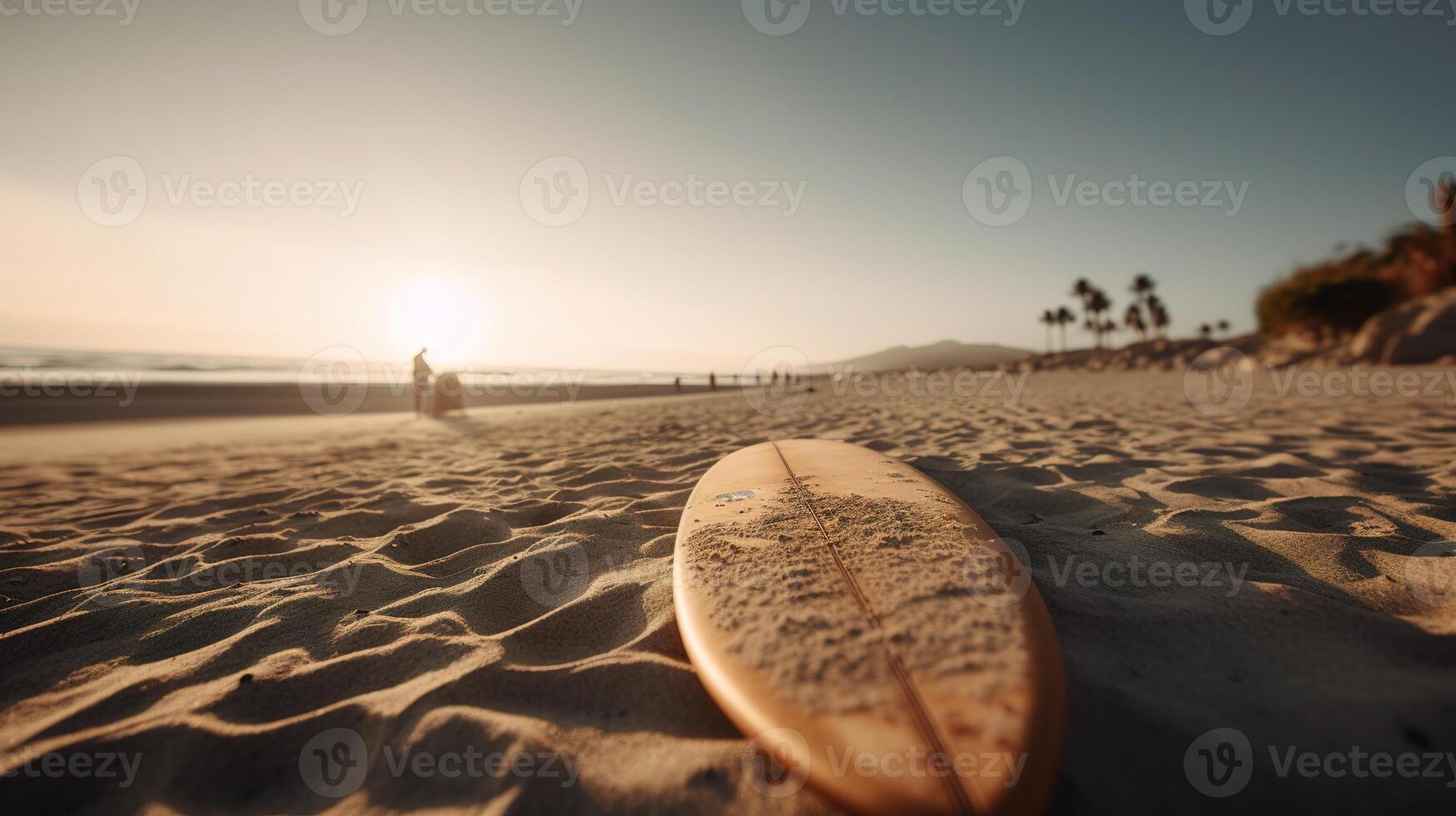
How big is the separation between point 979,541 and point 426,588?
77.8 inches

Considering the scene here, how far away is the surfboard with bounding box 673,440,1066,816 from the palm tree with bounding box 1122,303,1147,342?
55172 millimetres

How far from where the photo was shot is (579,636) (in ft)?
5.28

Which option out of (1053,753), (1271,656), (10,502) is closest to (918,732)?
(1053,753)

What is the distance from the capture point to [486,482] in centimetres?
360

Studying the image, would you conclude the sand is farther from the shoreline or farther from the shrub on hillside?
the shrub on hillside

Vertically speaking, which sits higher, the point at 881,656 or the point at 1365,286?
the point at 1365,286

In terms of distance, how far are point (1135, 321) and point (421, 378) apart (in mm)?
53838

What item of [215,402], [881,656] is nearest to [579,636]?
[881,656]

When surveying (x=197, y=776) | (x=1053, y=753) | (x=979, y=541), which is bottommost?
(x=197, y=776)

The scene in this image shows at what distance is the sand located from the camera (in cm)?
107

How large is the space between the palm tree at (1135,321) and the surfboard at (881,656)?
2172 inches

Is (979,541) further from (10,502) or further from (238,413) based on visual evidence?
(238,413)

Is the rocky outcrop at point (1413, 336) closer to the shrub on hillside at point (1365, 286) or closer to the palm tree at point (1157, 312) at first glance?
the shrub on hillside at point (1365, 286)

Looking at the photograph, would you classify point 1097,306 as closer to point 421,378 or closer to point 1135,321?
point 1135,321
